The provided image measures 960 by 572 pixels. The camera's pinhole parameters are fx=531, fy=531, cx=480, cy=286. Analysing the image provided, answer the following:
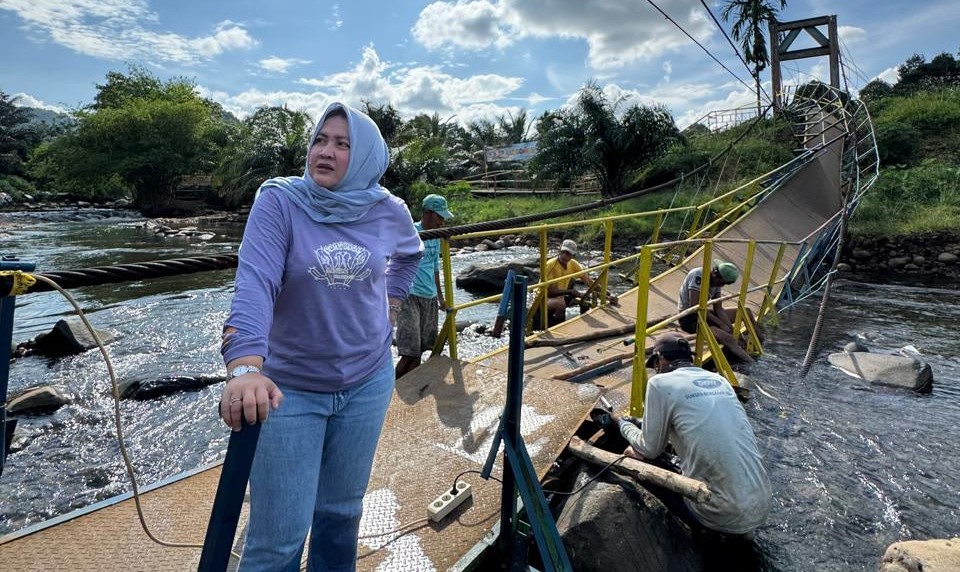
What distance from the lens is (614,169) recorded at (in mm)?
21156

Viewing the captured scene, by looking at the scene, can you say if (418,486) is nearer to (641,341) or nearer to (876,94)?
(641,341)

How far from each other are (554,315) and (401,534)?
5077 millimetres

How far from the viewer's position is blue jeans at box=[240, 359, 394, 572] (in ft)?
4.70

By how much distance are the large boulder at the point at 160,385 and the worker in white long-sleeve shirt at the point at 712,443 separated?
572 cm

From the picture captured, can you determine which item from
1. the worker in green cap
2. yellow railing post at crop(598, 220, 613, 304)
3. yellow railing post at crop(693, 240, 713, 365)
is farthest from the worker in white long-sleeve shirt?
yellow railing post at crop(598, 220, 613, 304)

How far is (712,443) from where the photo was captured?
285cm

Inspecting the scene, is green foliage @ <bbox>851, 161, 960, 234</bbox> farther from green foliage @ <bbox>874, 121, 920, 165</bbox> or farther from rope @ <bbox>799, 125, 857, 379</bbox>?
rope @ <bbox>799, 125, 857, 379</bbox>

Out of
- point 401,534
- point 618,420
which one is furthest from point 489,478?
point 618,420

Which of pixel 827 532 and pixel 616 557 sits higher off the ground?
pixel 616 557

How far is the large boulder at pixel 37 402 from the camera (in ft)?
18.9

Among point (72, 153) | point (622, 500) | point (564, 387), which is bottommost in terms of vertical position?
point (622, 500)

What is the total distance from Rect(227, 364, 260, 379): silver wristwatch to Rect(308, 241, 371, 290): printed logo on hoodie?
1.15 feet

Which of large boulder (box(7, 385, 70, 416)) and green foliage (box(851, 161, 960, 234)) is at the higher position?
green foliage (box(851, 161, 960, 234))

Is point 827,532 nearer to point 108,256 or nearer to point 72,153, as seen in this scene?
point 108,256
